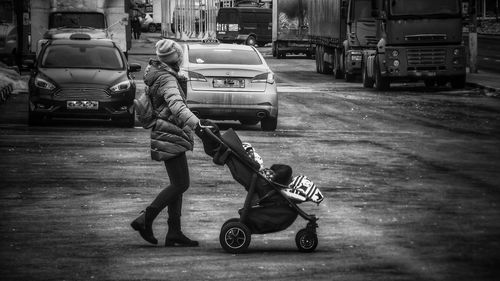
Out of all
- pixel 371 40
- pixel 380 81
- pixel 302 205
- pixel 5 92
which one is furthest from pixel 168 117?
pixel 371 40

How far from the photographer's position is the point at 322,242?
11.1 m

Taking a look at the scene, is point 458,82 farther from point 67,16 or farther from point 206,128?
point 206,128

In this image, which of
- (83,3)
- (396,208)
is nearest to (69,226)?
(396,208)

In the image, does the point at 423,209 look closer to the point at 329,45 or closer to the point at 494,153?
the point at 494,153

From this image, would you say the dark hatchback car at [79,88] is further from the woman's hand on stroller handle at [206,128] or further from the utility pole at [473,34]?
the utility pole at [473,34]

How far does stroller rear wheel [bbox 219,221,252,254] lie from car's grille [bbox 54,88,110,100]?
13046 millimetres

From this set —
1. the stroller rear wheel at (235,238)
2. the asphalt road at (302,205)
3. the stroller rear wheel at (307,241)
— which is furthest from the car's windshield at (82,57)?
the stroller rear wheel at (307,241)

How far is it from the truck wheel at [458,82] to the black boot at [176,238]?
27078 mm

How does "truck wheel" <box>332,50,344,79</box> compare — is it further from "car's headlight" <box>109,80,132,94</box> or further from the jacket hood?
the jacket hood

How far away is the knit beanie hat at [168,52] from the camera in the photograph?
1106 cm

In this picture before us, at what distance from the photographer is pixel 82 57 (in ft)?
82.3

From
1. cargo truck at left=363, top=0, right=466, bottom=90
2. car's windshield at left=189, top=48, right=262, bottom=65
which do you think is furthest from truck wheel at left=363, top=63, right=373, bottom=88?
car's windshield at left=189, top=48, right=262, bottom=65

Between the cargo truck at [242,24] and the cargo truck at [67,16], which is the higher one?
the cargo truck at [67,16]

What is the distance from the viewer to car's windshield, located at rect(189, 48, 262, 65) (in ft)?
77.3
